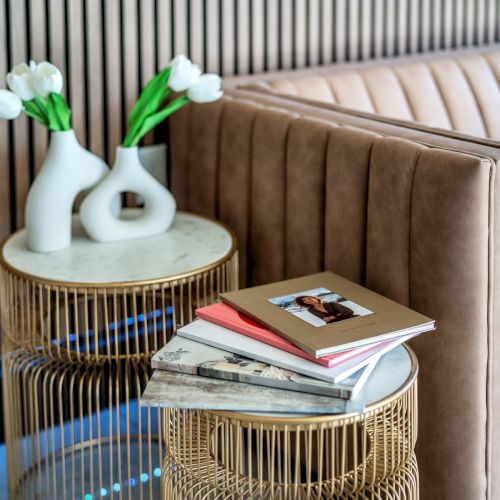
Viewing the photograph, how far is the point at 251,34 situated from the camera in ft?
7.36

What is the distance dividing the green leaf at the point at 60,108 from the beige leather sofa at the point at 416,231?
403mm

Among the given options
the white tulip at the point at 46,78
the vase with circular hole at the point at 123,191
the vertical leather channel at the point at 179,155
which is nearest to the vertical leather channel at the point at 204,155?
the vertical leather channel at the point at 179,155

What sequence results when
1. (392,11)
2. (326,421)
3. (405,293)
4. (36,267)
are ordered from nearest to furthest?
(326,421)
(405,293)
(36,267)
(392,11)

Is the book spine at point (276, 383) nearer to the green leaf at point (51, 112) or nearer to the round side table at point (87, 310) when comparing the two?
the round side table at point (87, 310)

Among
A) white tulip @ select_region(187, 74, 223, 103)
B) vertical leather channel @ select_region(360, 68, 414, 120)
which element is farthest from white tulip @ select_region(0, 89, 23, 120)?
vertical leather channel @ select_region(360, 68, 414, 120)

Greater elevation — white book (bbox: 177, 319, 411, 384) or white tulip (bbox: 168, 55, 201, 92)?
white tulip (bbox: 168, 55, 201, 92)

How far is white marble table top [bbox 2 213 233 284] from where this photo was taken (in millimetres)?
1538

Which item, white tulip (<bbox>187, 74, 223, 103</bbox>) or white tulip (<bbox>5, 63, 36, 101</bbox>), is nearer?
white tulip (<bbox>5, 63, 36, 101</bbox>)

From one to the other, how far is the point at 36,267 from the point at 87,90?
616mm

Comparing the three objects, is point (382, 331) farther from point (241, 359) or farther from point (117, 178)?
point (117, 178)

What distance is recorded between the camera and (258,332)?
128cm

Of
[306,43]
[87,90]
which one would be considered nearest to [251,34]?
[306,43]

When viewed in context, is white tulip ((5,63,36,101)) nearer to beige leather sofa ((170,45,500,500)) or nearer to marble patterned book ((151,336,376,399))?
beige leather sofa ((170,45,500,500))

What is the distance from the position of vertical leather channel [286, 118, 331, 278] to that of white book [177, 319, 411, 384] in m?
0.42
